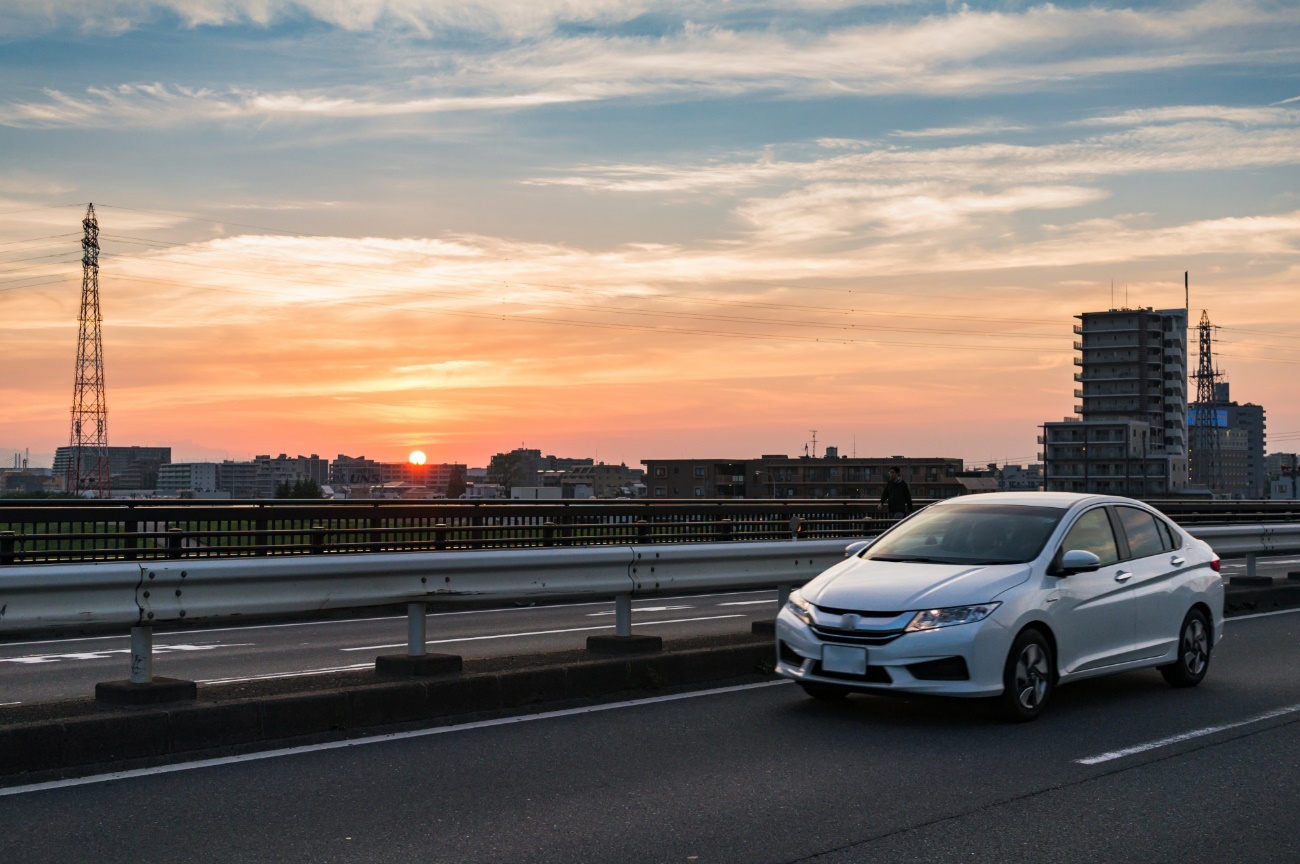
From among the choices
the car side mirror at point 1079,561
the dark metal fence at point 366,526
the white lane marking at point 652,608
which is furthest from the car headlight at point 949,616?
the white lane marking at point 652,608

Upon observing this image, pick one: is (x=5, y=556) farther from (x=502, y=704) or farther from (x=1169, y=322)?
(x=1169, y=322)

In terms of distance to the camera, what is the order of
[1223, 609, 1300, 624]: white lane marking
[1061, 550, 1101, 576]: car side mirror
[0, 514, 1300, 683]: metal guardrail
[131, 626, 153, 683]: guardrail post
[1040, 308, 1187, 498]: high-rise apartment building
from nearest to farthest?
1. [0, 514, 1300, 683]: metal guardrail
2. [131, 626, 153, 683]: guardrail post
3. [1061, 550, 1101, 576]: car side mirror
4. [1223, 609, 1300, 624]: white lane marking
5. [1040, 308, 1187, 498]: high-rise apartment building

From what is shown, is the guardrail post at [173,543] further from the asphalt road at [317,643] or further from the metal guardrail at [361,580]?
the metal guardrail at [361,580]

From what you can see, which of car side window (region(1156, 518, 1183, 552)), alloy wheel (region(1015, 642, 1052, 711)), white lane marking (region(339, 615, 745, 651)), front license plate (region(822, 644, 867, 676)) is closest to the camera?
front license plate (region(822, 644, 867, 676))

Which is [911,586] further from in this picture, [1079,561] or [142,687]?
[142,687]

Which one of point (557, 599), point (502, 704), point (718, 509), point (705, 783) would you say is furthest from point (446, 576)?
point (718, 509)

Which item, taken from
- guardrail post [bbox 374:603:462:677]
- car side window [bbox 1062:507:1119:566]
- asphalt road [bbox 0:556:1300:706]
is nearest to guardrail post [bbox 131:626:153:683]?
guardrail post [bbox 374:603:462:677]

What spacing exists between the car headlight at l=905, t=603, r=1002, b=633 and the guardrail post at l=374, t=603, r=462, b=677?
2993 mm

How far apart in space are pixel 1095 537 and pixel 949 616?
1.98 m

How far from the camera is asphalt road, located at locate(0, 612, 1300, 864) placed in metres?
5.56

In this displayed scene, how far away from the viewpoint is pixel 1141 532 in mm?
10297

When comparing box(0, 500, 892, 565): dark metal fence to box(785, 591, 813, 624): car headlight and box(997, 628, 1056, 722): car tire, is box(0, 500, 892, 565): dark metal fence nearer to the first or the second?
box(785, 591, 813, 624): car headlight

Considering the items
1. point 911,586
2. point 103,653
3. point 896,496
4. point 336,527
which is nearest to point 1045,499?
point 911,586

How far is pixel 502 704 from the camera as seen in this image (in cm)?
877
